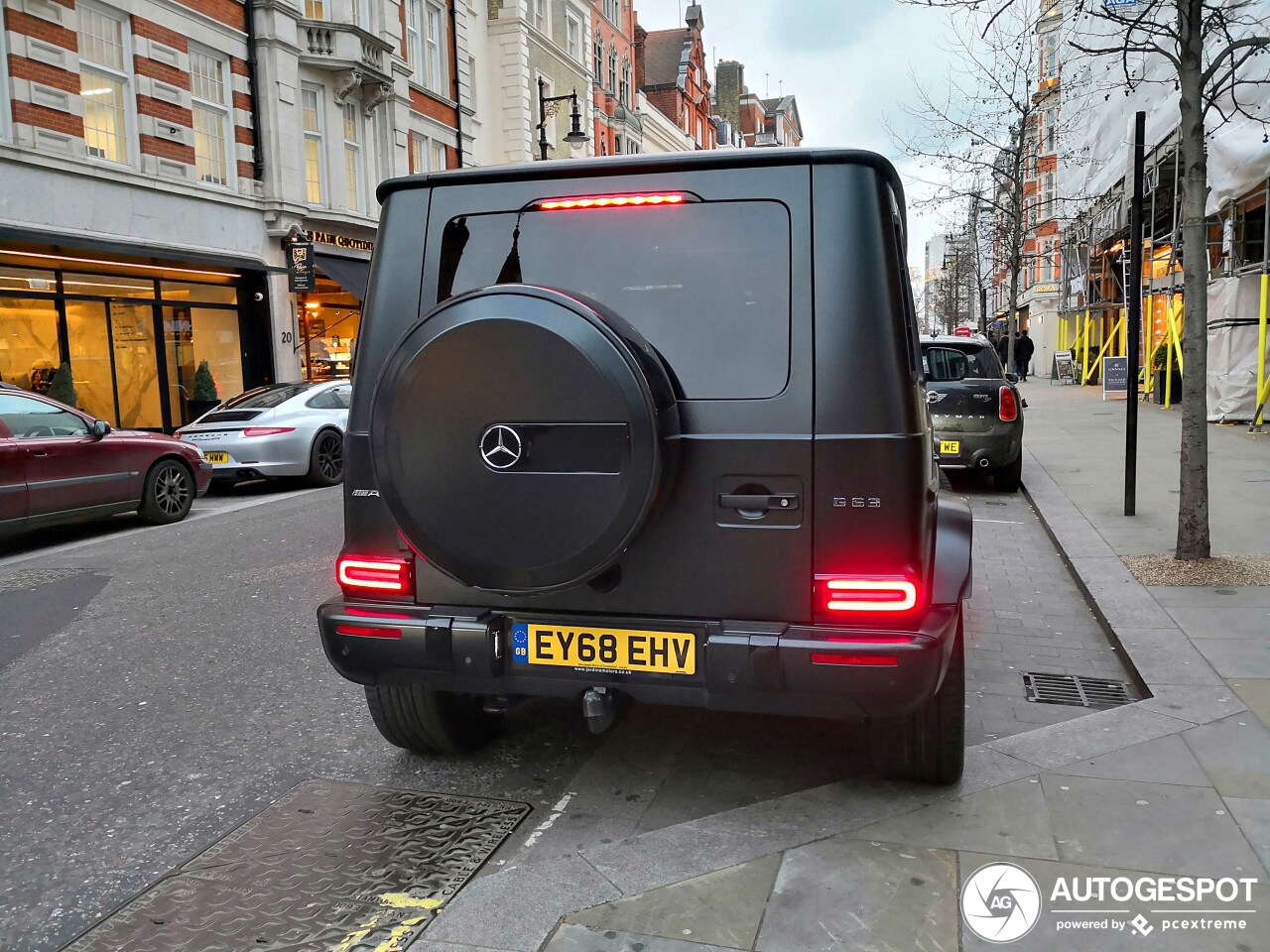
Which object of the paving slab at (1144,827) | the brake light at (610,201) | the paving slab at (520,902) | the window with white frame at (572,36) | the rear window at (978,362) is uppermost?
the window with white frame at (572,36)

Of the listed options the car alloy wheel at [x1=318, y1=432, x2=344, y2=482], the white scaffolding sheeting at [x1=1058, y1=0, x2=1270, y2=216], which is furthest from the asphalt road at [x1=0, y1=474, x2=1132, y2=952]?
the car alloy wheel at [x1=318, y1=432, x2=344, y2=482]

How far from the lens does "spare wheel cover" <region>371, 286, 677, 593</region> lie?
288 cm

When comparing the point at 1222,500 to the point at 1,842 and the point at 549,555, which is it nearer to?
the point at 549,555

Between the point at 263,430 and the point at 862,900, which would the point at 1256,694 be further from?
the point at 263,430

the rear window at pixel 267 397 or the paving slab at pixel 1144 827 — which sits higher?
the rear window at pixel 267 397

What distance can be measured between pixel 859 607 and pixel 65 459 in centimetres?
833

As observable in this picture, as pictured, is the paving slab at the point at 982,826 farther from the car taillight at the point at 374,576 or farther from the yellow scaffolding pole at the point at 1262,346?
the yellow scaffolding pole at the point at 1262,346

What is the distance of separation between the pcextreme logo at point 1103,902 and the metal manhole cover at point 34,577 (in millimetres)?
6955

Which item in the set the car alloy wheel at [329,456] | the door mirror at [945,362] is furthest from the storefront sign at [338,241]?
the door mirror at [945,362]

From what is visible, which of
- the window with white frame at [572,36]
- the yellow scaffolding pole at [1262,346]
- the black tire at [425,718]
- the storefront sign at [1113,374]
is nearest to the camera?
the black tire at [425,718]

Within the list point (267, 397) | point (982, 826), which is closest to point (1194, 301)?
point (982, 826)

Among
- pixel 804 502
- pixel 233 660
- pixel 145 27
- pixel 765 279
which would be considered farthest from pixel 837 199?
pixel 145 27

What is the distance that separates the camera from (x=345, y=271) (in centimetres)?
2397

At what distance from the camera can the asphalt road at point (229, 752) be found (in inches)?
129
